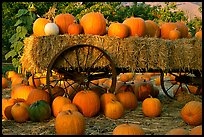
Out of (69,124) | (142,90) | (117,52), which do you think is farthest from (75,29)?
(69,124)

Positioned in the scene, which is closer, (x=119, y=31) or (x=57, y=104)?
(x=57, y=104)

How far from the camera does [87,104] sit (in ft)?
14.9

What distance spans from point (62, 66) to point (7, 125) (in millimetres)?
1166

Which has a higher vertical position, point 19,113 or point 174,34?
point 174,34

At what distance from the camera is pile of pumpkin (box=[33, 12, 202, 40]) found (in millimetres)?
5258

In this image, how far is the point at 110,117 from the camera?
4.57m

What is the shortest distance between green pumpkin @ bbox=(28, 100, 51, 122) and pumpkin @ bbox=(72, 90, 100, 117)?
0.37m

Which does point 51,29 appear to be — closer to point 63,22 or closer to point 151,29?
point 63,22

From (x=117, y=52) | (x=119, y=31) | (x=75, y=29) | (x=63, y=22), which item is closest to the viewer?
(x=117, y=52)

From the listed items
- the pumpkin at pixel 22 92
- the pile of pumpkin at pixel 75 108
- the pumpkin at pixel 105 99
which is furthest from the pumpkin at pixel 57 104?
the pumpkin at pixel 22 92

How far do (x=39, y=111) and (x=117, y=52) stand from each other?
1336 mm

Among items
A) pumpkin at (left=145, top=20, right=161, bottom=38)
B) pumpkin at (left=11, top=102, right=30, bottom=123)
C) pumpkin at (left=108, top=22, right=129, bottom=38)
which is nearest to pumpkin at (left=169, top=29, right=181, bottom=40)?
pumpkin at (left=145, top=20, right=161, bottom=38)

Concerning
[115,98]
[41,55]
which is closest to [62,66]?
[41,55]

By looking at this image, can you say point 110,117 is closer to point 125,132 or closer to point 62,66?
point 62,66
